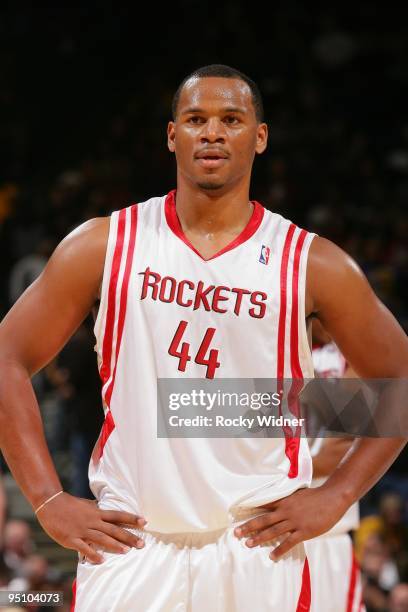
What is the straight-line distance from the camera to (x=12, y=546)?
23.5 ft

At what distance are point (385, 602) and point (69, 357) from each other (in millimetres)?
2582

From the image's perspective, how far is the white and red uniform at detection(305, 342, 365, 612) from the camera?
4.70 meters

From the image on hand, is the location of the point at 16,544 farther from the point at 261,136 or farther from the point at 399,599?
the point at 261,136

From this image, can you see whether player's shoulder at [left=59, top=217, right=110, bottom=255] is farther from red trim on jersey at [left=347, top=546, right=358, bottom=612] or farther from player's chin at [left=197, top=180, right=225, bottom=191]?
red trim on jersey at [left=347, top=546, right=358, bottom=612]

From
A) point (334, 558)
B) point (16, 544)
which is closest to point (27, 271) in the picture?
point (16, 544)

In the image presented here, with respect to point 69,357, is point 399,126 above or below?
above

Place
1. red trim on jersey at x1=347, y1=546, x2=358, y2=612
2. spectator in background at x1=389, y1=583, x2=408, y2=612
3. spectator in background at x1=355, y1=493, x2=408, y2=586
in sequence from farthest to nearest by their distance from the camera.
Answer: spectator in background at x1=355, y1=493, x2=408, y2=586 < spectator in background at x1=389, y1=583, x2=408, y2=612 < red trim on jersey at x1=347, y1=546, x2=358, y2=612

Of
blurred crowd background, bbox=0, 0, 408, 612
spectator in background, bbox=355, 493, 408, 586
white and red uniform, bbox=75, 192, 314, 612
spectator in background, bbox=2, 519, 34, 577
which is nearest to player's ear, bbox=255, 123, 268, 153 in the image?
white and red uniform, bbox=75, 192, 314, 612

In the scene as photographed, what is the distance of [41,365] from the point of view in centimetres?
307

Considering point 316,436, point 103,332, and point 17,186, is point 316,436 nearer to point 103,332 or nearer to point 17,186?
point 103,332

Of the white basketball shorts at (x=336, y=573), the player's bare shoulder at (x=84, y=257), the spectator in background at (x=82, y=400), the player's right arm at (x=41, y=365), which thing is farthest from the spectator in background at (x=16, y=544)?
the player's bare shoulder at (x=84, y=257)

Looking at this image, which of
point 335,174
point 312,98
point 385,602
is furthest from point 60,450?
point 312,98

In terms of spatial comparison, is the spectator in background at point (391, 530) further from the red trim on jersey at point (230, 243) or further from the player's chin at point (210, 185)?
the player's chin at point (210, 185)

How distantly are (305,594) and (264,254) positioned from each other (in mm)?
900
